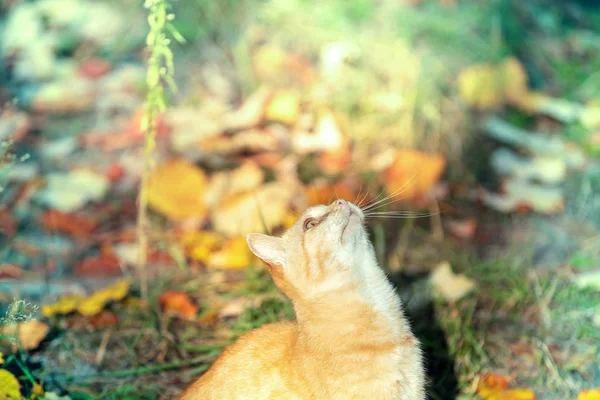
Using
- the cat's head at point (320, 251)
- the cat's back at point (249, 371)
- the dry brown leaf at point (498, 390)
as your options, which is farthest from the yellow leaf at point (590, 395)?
the cat's back at point (249, 371)

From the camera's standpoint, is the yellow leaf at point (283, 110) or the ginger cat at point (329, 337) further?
the yellow leaf at point (283, 110)

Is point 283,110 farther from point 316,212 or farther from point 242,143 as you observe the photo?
point 316,212

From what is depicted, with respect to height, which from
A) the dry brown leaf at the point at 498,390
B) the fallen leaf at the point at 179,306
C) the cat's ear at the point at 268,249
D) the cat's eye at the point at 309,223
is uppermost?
the cat's eye at the point at 309,223

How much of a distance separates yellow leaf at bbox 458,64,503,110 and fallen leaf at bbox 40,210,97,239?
2.89 metres

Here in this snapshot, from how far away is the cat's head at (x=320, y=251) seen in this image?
2848 mm

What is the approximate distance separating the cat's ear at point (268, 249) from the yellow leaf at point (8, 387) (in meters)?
1.09

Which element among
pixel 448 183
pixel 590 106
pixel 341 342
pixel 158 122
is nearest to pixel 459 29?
pixel 590 106

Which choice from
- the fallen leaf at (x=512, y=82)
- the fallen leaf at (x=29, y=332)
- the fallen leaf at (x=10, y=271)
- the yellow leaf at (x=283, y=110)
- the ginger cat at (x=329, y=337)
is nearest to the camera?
the ginger cat at (x=329, y=337)

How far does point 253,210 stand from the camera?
4438 millimetres

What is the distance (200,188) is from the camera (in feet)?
15.4

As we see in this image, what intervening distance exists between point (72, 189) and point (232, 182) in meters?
1.04

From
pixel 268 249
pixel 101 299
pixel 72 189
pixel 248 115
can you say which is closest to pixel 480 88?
pixel 248 115

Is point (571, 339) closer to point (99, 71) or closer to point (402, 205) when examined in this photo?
point (402, 205)

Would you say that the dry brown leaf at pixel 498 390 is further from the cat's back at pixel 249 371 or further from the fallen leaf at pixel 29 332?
the fallen leaf at pixel 29 332
